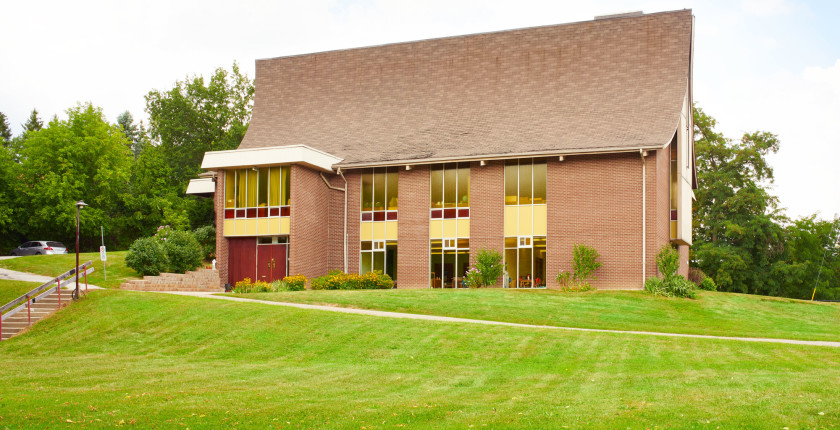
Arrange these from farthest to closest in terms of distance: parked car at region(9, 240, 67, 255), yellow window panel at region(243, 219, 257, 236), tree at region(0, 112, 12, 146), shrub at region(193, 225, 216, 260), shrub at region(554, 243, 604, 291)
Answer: tree at region(0, 112, 12, 146) → parked car at region(9, 240, 67, 255) → shrub at region(193, 225, 216, 260) → yellow window panel at region(243, 219, 257, 236) → shrub at region(554, 243, 604, 291)

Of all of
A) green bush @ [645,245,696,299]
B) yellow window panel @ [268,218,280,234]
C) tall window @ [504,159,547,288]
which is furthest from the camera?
yellow window panel @ [268,218,280,234]

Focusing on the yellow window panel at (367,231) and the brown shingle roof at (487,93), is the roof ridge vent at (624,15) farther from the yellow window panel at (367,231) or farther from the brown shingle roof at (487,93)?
A: the yellow window panel at (367,231)

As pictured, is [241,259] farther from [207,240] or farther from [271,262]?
[207,240]

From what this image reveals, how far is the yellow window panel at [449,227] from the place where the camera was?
31719mm

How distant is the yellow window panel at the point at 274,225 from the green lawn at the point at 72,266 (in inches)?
234

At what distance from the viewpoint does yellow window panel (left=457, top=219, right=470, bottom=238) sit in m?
31.5

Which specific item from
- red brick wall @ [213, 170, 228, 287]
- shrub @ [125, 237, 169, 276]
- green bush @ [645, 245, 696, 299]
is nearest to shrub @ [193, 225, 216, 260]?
red brick wall @ [213, 170, 228, 287]

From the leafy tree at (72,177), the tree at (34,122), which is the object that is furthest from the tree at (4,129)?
the leafy tree at (72,177)

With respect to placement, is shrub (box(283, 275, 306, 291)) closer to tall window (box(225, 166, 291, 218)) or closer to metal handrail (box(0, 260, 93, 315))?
tall window (box(225, 166, 291, 218))

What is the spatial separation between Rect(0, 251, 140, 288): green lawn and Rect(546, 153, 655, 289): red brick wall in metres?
17.7

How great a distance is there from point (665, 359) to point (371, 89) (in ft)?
81.4

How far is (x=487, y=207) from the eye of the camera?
31.1m

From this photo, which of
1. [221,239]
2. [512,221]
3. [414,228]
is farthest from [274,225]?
[512,221]

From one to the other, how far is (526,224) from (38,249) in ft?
102
